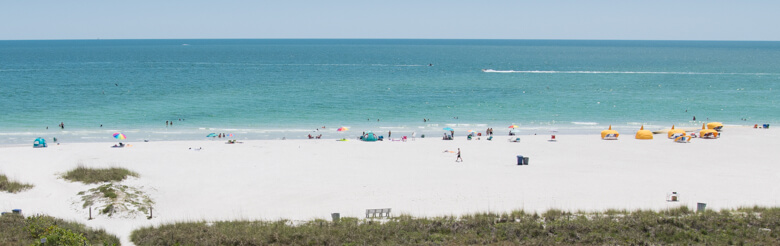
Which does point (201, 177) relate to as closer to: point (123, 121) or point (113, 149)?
point (113, 149)

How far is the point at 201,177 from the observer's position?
1142 inches

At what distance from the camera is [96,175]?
26297mm

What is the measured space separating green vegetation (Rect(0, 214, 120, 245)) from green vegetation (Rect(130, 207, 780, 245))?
3.53 feet

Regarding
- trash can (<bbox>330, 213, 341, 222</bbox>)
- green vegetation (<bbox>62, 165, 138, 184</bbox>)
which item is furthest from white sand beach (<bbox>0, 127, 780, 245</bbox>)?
trash can (<bbox>330, 213, 341, 222</bbox>)

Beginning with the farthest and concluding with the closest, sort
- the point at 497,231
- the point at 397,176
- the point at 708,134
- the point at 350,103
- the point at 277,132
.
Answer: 1. the point at 350,103
2. the point at 277,132
3. the point at 708,134
4. the point at 397,176
5. the point at 497,231

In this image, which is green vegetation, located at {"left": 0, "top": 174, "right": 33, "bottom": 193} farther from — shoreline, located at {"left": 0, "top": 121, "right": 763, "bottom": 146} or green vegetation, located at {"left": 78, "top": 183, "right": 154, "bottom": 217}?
shoreline, located at {"left": 0, "top": 121, "right": 763, "bottom": 146}

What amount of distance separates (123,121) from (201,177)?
26092mm

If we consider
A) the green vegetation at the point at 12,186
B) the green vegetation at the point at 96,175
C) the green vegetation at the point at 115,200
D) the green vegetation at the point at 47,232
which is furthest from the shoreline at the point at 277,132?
the green vegetation at the point at 47,232

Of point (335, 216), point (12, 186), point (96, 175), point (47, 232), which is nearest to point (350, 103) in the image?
point (96, 175)

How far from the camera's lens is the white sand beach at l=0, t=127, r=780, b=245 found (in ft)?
76.7

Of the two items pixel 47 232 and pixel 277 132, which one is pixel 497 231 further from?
pixel 277 132

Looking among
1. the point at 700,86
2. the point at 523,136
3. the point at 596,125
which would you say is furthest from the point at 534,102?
the point at 700,86

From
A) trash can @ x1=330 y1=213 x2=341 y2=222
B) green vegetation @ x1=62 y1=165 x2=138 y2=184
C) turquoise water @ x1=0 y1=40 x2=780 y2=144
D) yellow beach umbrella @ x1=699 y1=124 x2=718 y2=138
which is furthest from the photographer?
turquoise water @ x1=0 y1=40 x2=780 y2=144

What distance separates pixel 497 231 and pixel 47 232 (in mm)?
12851
